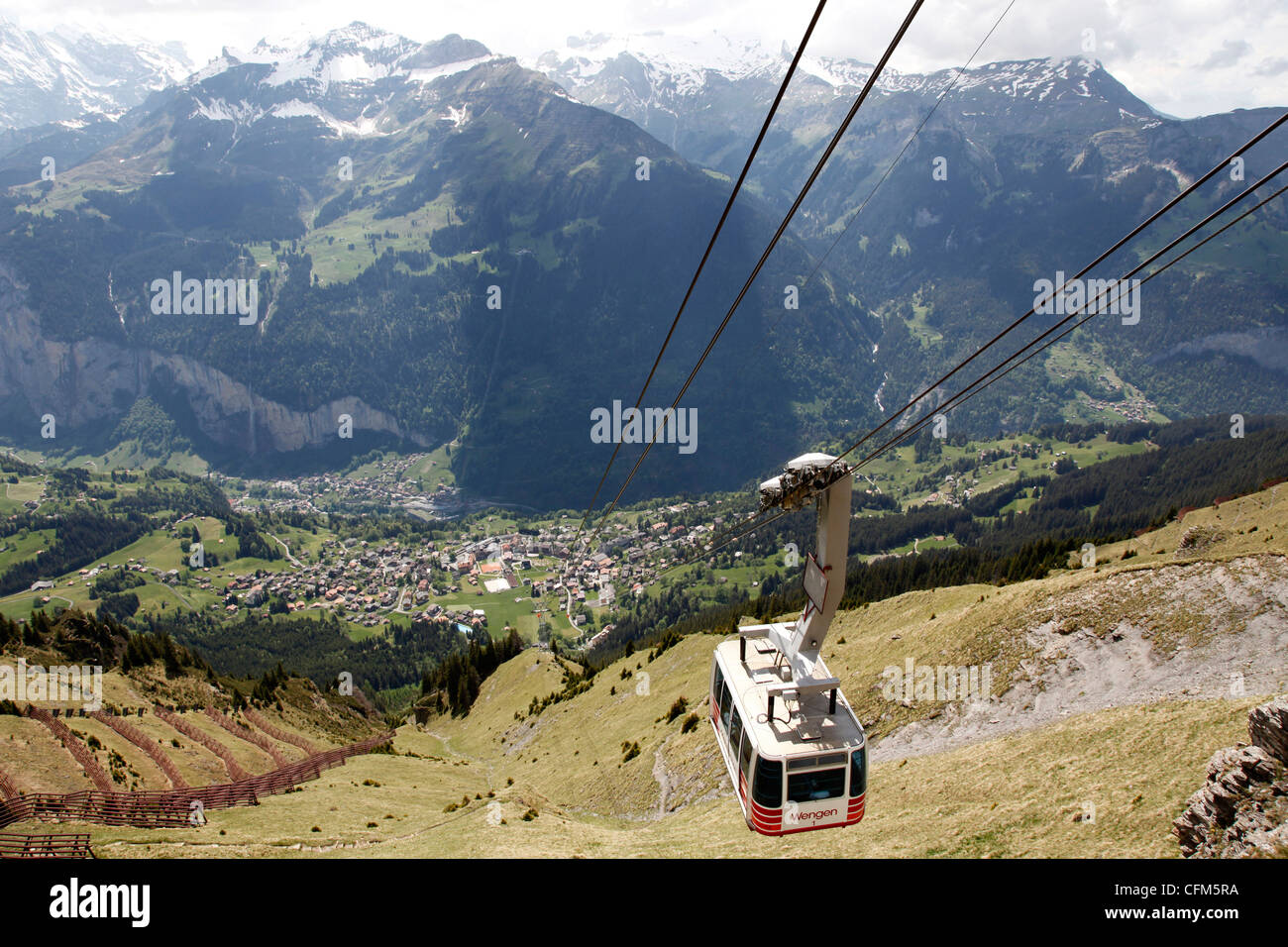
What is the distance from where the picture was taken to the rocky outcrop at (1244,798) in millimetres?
15031

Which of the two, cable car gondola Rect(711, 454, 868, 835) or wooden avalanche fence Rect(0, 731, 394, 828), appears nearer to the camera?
cable car gondola Rect(711, 454, 868, 835)

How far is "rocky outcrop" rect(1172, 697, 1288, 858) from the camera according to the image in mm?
15031

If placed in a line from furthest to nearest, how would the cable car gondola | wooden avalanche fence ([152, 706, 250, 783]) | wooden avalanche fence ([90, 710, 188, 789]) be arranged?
wooden avalanche fence ([152, 706, 250, 783]), wooden avalanche fence ([90, 710, 188, 789]), the cable car gondola

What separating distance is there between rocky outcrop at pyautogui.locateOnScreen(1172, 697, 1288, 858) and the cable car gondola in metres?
7.71

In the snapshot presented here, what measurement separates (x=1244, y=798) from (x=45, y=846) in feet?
121

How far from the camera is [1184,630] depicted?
29266mm

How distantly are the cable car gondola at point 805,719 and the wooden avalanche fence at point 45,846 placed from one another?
2274cm
